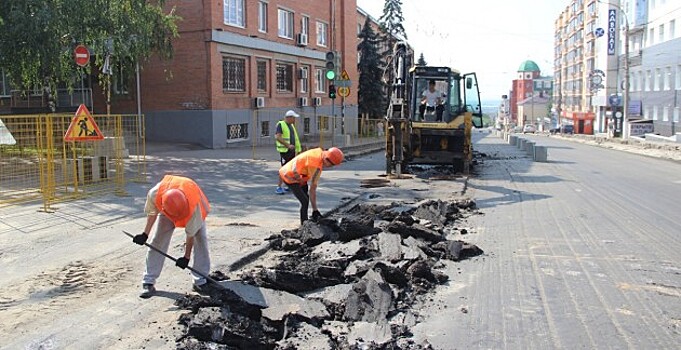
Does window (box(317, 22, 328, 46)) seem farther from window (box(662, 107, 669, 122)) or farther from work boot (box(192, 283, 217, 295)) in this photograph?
work boot (box(192, 283, 217, 295))

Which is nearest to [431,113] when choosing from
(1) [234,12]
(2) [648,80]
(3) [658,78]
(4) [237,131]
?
(4) [237,131]

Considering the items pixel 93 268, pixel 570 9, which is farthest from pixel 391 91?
pixel 570 9

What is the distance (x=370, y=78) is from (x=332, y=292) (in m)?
45.7

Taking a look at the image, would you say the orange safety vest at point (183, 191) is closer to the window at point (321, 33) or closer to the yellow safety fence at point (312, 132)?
the yellow safety fence at point (312, 132)

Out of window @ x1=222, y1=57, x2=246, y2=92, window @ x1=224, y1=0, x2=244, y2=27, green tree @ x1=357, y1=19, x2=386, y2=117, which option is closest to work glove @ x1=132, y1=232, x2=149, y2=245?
window @ x1=222, y1=57, x2=246, y2=92

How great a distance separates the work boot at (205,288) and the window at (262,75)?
26.3 meters

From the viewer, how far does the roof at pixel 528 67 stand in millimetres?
157625

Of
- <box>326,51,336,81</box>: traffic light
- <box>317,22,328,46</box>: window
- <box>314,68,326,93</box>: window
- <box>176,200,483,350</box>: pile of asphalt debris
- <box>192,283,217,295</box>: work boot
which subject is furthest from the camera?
<box>317,22,328,46</box>: window

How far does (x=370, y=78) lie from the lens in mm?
50594

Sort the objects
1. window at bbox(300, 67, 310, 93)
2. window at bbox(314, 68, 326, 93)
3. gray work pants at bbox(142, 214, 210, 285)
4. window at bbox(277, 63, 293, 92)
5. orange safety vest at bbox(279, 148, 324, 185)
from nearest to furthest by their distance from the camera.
Answer: gray work pants at bbox(142, 214, 210, 285) < orange safety vest at bbox(279, 148, 324, 185) < window at bbox(277, 63, 293, 92) < window at bbox(300, 67, 310, 93) < window at bbox(314, 68, 326, 93)

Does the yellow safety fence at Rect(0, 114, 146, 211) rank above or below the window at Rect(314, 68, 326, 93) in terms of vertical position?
below

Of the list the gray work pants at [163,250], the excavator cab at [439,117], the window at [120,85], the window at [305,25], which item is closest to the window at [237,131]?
the window at [120,85]

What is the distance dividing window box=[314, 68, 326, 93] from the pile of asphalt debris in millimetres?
30498

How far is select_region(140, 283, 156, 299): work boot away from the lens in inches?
227
